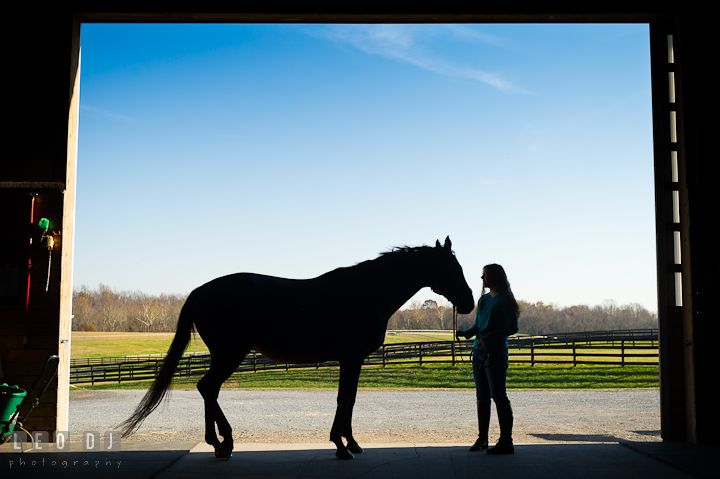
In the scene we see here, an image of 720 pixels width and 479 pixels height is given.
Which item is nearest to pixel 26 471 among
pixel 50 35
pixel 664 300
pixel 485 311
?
→ pixel 485 311

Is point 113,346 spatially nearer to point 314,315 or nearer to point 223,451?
point 223,451

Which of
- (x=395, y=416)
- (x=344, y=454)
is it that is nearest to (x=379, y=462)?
(x=344, y=454)

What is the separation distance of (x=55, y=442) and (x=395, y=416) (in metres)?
5.52

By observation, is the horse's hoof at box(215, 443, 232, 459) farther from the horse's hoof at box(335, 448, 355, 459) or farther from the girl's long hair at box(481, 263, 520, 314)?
the girl's long hair at box(481, 263, 520, 314)

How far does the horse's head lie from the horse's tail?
6.95 feet

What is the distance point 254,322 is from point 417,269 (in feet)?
4.86

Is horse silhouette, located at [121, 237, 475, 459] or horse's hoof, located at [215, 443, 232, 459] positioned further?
horse silhouette, located at [121, 237, 475, 459]

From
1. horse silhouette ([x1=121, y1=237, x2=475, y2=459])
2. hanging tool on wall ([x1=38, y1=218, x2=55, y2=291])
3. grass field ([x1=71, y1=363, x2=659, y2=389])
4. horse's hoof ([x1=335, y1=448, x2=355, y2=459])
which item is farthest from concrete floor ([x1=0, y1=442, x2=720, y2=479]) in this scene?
grass field ([x1=71, y1=363, x2=659, y2=389])

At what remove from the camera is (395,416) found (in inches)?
348

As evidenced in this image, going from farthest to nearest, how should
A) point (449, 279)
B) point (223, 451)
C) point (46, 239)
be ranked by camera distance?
point (46, 239) → point (449, 279) → point (223, 451)

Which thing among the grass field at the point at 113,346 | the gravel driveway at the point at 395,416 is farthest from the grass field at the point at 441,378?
the grass field at the point at 113,346

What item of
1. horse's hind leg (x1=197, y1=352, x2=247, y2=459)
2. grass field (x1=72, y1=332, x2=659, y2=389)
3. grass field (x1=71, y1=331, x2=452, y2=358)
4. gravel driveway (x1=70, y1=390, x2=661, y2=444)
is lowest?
grass field (x1=71, y1=331, x2=452, y2=358)

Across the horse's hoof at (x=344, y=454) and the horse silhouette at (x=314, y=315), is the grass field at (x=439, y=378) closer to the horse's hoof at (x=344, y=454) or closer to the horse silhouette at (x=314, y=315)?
the horse silhouette at (x=314, y=315)

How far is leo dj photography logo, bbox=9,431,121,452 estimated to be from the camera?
14.5 ft
